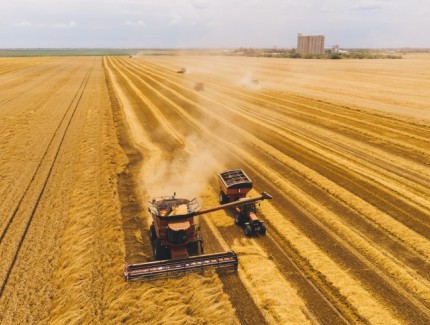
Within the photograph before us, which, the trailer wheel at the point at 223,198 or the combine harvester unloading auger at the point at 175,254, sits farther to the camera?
the trailer wheel at the point at 223,198

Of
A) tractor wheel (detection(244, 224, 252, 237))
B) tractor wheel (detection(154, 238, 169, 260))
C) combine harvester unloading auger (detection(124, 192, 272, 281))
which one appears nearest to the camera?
combine harvester unloading auger (detection(124, 192, 272, 281))

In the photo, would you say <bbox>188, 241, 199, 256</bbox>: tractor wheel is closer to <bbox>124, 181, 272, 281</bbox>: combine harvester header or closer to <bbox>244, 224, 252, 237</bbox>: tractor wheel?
<bbox>124, 181, 272, 281</bbox>: combine harvester header

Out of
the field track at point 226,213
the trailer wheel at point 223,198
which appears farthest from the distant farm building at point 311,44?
the trailer wheel at point 223,198

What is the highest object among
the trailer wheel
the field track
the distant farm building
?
the distant farm building

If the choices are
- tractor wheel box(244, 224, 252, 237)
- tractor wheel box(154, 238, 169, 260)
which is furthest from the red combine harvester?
tractor wheel box(154, 238, 169, 260)

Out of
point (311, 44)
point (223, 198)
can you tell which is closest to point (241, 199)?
point (223, 198)

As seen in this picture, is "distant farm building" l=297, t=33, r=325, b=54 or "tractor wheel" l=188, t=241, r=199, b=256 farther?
"distant farm building" l=297, t=33, r=325, b=54

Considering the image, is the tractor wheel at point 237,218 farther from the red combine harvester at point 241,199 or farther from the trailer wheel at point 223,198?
the trailer wheel at point 223,198

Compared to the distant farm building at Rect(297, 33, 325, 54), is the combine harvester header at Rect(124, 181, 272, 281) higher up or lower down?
lower down
